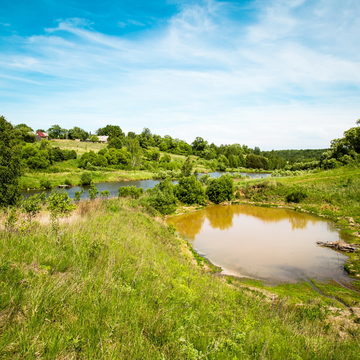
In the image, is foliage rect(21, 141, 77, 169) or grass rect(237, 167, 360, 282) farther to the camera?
foliage rect(21, 141, 77, 169)

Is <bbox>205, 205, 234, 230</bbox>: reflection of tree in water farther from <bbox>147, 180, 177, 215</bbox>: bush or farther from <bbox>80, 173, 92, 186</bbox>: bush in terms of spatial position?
<bbox>80, 173, 92, 186</bbox>: bush

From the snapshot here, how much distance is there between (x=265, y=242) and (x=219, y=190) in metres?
17.3

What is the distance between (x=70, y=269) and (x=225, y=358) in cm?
359

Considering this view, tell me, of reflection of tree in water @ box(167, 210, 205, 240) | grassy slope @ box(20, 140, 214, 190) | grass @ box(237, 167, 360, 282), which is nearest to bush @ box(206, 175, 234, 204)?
grass @ box(237, 167, 360, 282)

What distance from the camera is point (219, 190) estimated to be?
129ft

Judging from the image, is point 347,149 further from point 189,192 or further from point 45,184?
point 45,184

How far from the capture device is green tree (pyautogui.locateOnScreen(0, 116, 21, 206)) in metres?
20.8

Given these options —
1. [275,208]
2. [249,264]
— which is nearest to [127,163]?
[275,208]

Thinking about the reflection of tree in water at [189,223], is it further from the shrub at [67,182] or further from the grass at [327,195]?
the shrub at [67,182]

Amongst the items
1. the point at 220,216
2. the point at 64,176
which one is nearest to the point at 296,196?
the point at 220,216

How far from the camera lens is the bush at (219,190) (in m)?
39.7

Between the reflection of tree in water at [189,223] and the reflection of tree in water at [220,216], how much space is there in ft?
3.87

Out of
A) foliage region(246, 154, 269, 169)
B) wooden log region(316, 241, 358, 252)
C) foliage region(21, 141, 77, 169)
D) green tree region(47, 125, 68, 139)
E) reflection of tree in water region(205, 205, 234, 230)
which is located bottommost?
reflection of tree in water region(205, 205, 234, 230)

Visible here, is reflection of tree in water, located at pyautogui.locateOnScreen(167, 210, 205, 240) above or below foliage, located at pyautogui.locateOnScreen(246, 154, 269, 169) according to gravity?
below
